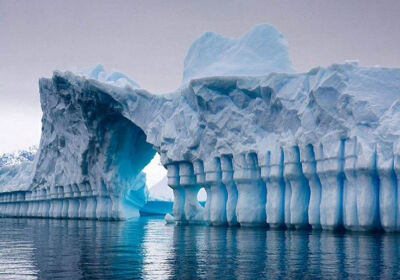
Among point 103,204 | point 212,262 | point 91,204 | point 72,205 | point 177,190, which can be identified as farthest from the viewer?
point 72,205

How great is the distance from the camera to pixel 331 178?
1945cm

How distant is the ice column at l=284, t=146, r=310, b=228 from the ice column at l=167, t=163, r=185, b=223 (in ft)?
26.4

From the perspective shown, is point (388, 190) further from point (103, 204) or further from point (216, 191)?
point (103, 204)

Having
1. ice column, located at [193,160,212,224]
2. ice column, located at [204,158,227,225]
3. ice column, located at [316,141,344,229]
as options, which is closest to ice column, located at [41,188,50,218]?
ice column, located at [193,160,212,224]

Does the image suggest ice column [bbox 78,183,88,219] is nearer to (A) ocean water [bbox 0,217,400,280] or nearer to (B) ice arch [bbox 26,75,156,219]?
(B) ice arch [bbox 26,75,156,219]

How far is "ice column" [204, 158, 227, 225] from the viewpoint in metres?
25.4

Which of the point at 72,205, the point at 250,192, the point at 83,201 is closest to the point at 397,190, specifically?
the point at 250,192

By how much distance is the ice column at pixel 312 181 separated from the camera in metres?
20.3

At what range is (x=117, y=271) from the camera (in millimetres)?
8469

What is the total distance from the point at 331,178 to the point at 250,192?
16.2 ft

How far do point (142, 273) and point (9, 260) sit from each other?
295 centimetres

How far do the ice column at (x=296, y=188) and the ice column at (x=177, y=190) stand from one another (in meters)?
8.03

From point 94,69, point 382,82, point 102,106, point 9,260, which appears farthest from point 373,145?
point 94,69

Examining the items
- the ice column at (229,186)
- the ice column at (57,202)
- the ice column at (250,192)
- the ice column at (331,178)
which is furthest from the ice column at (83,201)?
the ice column at (331,178)
